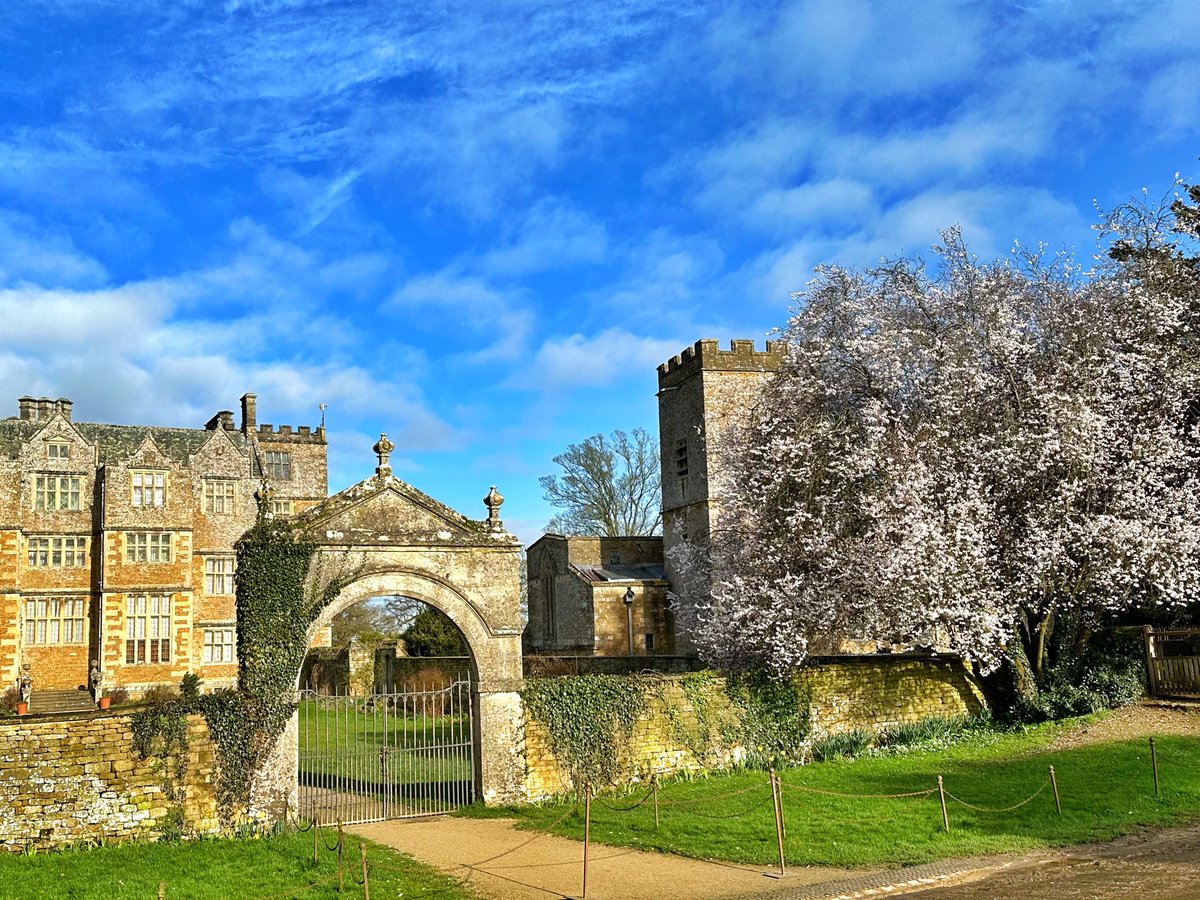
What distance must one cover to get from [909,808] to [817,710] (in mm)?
5571

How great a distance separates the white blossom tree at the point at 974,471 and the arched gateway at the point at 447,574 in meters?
5.69

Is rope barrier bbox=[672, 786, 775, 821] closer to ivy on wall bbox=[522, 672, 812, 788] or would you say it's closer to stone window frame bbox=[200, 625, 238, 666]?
ivy on wall bbox=[522, 672, 812, 788]

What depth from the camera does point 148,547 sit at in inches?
1388

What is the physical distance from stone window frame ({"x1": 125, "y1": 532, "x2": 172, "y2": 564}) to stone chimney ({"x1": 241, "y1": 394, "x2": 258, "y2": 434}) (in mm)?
7726

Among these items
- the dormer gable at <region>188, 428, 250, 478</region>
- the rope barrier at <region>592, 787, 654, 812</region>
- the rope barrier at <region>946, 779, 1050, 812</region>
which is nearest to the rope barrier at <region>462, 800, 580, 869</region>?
the rope barrier at <region>592, 787, 654, 812</region>

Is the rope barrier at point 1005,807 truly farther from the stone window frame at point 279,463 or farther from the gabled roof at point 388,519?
the stone window frame at point 279,463

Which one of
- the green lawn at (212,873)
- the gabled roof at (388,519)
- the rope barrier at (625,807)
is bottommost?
the rope barrier at (625,807)

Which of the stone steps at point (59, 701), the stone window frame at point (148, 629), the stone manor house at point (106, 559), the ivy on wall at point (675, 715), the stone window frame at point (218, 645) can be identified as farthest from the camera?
the stone window frame at point (218, 645)

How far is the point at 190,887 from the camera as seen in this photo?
11.0 meters

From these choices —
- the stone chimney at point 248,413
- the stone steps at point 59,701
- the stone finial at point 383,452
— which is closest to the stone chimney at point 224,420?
the stone chimney at point 248,413

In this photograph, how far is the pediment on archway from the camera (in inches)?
616

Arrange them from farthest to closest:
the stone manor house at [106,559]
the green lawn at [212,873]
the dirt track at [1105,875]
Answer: the stone manor house at [106,559], the green lawn at [212,873], the dirt track at [1105,875]

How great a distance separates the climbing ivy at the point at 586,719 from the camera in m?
16.6

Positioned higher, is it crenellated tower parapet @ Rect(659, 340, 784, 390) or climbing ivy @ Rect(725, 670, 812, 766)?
crenellated tower parapet @ Rect(659, 340, 784, 390)
